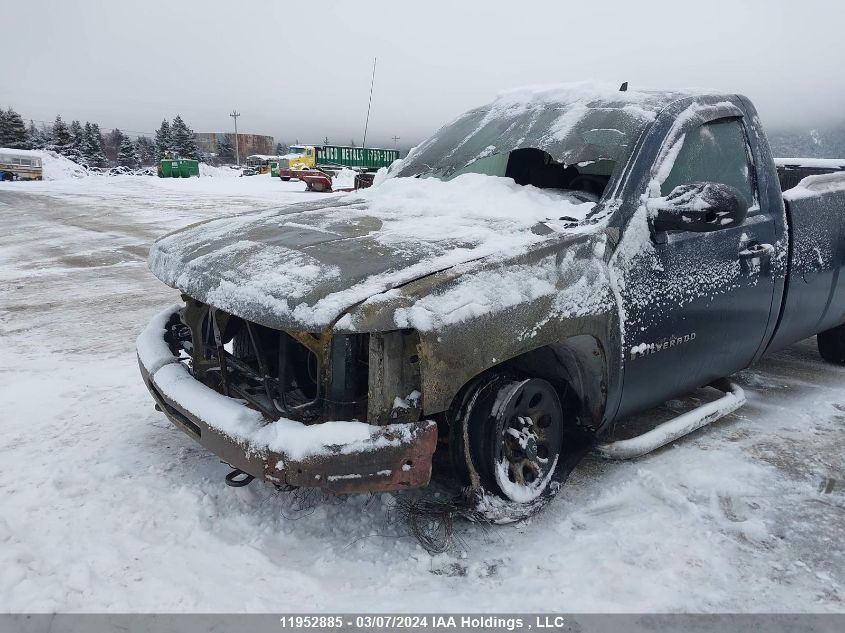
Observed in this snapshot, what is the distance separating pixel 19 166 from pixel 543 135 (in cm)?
4490

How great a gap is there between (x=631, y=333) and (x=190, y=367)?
82.8 inches

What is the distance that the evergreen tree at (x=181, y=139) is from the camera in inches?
3118

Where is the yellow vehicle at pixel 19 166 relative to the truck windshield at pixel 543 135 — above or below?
below

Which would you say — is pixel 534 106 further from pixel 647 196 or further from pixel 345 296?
pixel 345 296

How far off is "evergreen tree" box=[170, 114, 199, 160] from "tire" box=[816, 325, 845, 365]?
270ft

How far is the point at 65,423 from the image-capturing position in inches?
142

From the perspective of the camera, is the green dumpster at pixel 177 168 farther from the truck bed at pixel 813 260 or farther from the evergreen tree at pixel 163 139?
the truck bed at pixel 813 260

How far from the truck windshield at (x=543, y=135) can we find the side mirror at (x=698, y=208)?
357 millimetres

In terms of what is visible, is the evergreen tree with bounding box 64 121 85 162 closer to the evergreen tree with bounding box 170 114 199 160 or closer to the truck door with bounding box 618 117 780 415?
the evergreen tree with bounding box 170 114 199 160

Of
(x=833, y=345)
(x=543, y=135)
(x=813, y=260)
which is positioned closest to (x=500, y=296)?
(x=543, y=135)

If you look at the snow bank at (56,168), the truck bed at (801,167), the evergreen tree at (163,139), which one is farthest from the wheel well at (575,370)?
the evergreen tree at (163,139)

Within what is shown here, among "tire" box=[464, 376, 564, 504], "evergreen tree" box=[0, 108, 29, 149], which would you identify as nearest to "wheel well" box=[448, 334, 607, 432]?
"tire" box=[464, 376, 564, 504]

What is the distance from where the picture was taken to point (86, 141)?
244 feet

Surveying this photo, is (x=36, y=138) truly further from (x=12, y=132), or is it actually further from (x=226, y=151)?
(x=226, y=151)
